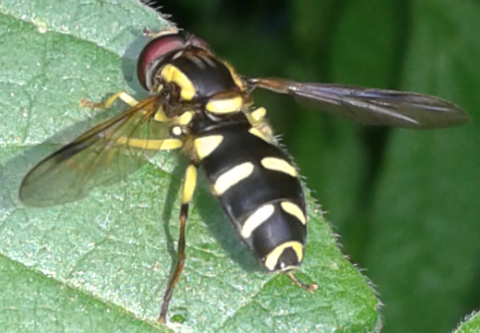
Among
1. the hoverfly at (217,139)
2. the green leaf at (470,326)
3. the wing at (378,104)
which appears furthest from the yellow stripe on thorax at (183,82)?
the green leaf at (470,326)

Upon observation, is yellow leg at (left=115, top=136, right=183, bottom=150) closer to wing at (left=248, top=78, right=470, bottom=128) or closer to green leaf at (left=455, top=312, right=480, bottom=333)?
wing at (left=248, top=78, right=470, bottom=128)

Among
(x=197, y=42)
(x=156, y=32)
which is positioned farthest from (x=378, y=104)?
(x=156, y=32)

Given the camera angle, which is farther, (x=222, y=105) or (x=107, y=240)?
(x=222, y=105)

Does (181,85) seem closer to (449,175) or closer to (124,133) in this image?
(124,133)

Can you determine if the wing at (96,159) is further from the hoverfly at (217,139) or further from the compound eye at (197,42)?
the compound eye at (197,42)

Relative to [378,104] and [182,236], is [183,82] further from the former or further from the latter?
[378,104]

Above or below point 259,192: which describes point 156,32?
above

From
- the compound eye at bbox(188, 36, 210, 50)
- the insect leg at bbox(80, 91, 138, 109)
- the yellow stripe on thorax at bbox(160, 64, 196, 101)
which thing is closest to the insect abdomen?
the yellow stripe on thorax at bbox(160, 64, 196, 101)
